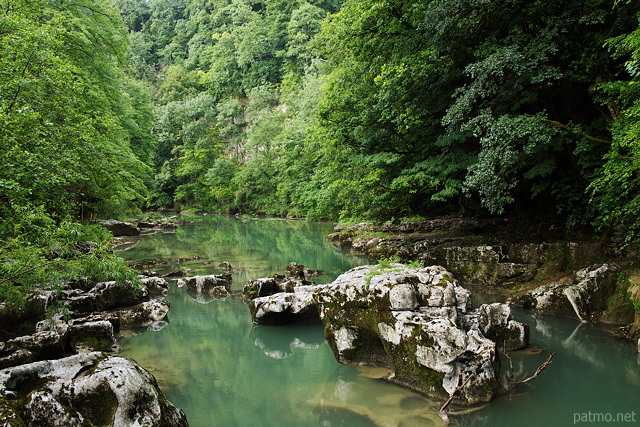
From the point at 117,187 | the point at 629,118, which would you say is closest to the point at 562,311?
the point at 629,118

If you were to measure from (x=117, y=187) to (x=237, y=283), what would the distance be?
984 cm

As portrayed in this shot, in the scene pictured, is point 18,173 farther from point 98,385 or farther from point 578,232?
point 578,232

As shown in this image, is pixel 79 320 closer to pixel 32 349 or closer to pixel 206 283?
pixel 32 349

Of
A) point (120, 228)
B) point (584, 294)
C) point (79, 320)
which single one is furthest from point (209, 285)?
point (120, 228)

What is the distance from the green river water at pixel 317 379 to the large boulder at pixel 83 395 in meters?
1.36

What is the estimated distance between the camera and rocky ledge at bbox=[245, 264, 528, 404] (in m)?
5.17

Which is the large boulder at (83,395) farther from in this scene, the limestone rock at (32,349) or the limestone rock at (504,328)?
the limestone rock at (504,328)

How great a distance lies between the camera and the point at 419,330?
5.50 m

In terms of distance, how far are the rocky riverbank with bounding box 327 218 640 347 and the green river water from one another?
0.57 m

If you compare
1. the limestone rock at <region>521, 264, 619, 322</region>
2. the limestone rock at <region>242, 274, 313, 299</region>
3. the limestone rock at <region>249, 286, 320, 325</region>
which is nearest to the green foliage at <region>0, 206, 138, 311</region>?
the limestone rock at <region>249, 286, 320, 325</region>

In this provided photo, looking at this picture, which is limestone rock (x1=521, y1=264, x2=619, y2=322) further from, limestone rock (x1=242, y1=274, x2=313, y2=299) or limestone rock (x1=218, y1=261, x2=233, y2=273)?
limestone rock (x1=218, y1=261, x2=233, y2=273)

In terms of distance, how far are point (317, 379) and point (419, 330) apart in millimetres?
2087

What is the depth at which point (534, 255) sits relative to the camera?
1055 cm

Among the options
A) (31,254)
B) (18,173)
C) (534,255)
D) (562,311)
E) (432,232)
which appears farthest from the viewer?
(432,232)
